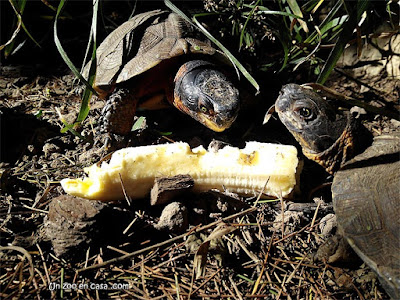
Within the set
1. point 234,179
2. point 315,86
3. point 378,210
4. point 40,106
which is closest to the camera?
point 378,210

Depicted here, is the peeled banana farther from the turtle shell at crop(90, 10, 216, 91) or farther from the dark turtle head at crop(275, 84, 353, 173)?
the turtle shell at crop(90, 10, 216, 91)

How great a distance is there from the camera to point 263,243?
1506 millimetres

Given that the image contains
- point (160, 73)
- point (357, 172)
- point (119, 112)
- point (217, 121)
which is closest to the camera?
point (357, 172)

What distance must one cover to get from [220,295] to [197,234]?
27 cm

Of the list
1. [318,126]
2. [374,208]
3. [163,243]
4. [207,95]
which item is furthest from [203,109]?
[374,208]

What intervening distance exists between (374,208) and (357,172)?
0.22 metres

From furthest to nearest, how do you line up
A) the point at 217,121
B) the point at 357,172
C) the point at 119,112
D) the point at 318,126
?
the point at 119,112
the point at 217,121
the point at 318,126
the point at 357,172

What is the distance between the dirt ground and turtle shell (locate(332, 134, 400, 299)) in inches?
4.5

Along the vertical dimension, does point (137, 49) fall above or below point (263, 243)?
above

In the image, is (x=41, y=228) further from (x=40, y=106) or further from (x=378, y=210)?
(x=378, y=210)

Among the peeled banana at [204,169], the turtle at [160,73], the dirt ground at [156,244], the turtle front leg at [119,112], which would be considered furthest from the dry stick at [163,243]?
the turtle front leg at [119,112]

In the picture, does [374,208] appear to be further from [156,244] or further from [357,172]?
[156,244]

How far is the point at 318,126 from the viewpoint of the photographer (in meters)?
1.73

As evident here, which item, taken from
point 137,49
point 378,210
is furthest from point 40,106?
point 378,210
